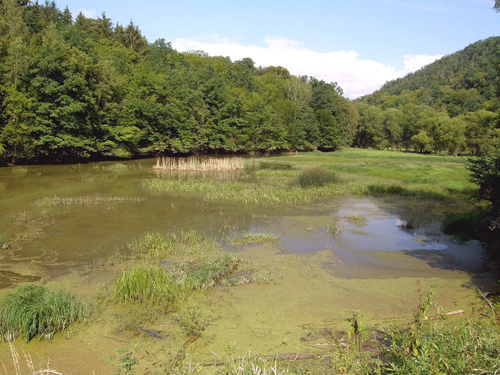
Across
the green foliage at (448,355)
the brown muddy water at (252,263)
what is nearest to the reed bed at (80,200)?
the brown muddy water at (252,263)

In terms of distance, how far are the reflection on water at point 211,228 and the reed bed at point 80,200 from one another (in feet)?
0.56

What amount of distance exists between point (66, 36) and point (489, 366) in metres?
50.5

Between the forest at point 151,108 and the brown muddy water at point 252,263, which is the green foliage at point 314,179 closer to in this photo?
the brown muddy water at point 252,263

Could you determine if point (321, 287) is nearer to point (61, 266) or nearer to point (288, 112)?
point (61, 266)

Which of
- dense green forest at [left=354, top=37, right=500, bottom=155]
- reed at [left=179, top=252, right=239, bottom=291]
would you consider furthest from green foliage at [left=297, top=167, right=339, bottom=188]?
dense green forest at [left=354, top=37, right=500, bottom=155]

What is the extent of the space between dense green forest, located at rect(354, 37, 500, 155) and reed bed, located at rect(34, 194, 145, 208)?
36719mm

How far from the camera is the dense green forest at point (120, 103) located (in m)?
33.9

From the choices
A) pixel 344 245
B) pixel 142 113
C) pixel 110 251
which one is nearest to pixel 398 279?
pixel 344 245

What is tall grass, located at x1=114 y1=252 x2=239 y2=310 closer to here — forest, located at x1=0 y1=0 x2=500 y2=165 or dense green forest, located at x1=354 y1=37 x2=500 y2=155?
forest, located at x1=0 y1=0 x2=500 y2=165

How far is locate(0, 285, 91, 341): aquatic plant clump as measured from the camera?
6.81 metres

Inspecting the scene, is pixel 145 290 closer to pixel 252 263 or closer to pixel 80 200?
pixel 252 263

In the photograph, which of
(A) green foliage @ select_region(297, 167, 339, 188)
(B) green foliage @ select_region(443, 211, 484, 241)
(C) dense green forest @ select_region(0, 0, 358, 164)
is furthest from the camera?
(C) dense green forest @ select_region(0, 0, 358, 164)

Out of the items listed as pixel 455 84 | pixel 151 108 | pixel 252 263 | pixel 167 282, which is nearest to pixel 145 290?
pixel 167 282

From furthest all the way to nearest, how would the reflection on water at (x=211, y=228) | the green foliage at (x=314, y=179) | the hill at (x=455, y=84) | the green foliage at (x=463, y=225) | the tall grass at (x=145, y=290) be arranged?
the hill at (x=455, y=84) < the green foliage at (x=314, y=179) < the green foliage at (x=463, y=225) < the reflection on water at (x=211, y=228) < the tall grass at (x=145, y=290)
